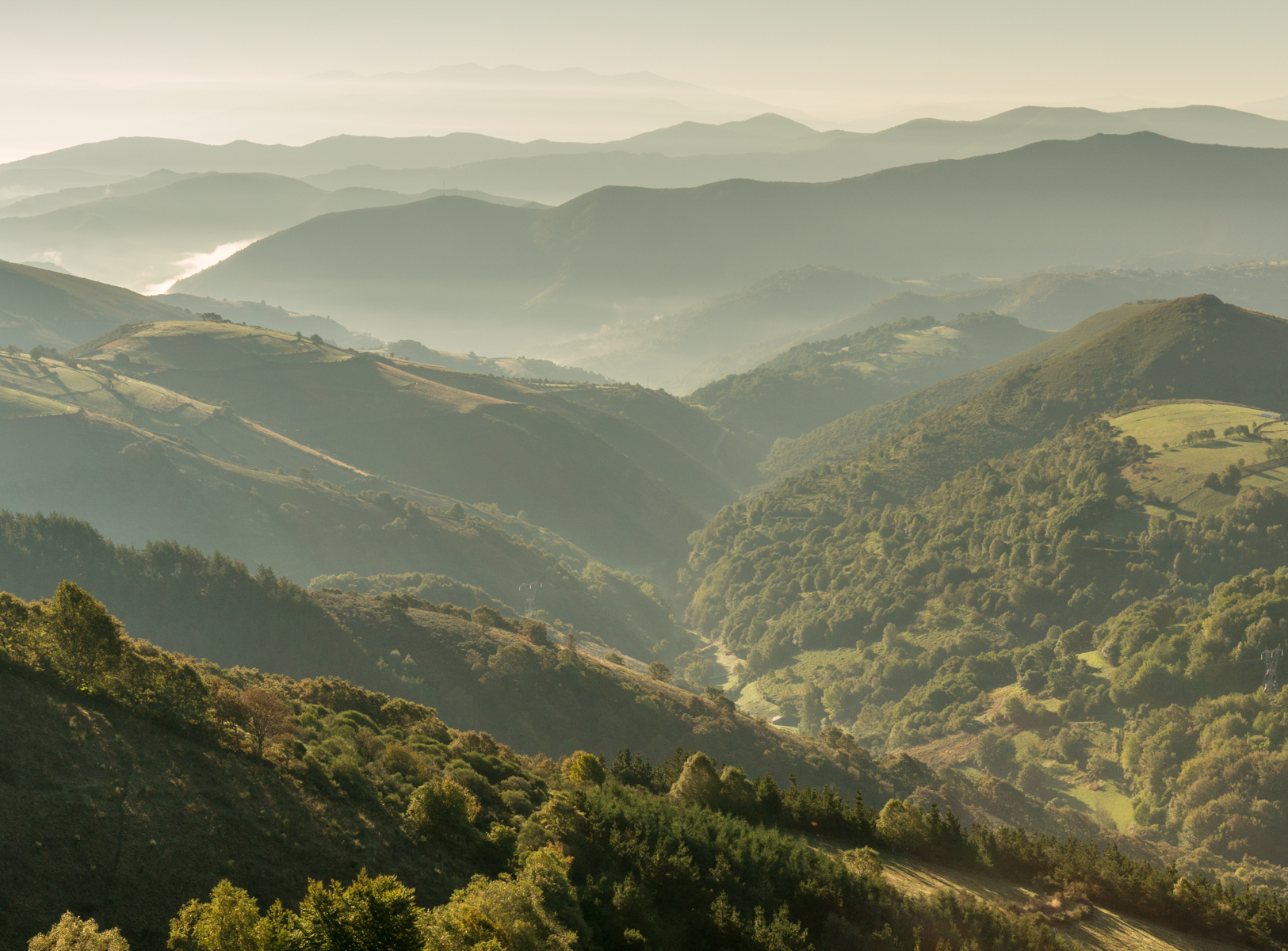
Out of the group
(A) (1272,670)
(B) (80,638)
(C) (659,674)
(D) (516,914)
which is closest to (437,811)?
(D) (516,914)

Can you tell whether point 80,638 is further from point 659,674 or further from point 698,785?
point 659,674

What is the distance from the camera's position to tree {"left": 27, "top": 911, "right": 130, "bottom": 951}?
18641 millimetres

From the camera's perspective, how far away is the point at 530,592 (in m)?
179

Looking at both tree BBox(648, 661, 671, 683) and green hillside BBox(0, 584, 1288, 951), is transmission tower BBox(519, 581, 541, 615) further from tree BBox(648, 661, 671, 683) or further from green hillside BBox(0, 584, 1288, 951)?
green hillside BBox(0, 584, 1288, 951)

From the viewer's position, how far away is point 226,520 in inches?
6919

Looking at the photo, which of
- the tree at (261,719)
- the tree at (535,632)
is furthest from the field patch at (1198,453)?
the tree at (261,719)

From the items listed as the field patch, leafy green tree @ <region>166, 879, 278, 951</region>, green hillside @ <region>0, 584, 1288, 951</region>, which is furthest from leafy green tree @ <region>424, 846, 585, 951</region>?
the field patch

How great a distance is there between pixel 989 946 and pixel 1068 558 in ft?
446

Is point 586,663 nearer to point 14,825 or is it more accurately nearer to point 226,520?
point 14,825

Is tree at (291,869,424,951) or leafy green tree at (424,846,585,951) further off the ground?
tree at (291,869,424,951)

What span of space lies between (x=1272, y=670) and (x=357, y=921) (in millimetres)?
119615

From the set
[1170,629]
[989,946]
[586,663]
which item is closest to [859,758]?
[586,663]

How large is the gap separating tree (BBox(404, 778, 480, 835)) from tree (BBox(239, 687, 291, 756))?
597 centimetres

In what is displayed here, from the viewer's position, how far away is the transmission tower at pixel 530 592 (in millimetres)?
174625
